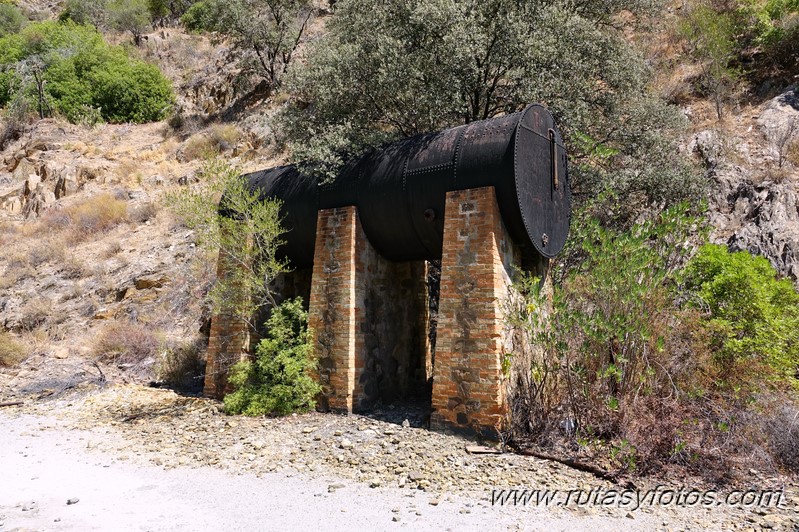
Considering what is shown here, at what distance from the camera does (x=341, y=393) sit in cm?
685

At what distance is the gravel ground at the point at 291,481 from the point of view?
3975mm

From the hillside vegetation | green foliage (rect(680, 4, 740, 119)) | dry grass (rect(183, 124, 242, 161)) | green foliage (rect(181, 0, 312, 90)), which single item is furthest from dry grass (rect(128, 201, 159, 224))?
green foliage (rect(680, 4, 740, 119))

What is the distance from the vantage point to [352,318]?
272 inches

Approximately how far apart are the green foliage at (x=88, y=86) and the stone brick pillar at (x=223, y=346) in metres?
22.7

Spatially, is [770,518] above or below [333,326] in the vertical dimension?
below

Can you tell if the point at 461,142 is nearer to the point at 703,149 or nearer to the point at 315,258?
the point at 315,258

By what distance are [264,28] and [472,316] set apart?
66.6ft

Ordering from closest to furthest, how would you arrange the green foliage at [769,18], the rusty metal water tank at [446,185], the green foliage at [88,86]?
the rusty metal water tank at [446,185], the green foliage at [769,18], the green foliage at [88,86]

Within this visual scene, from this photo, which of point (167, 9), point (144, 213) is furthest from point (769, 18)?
point (167, 9)

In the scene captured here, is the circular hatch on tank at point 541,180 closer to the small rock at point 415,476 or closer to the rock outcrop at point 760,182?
the small rock at point 415,476

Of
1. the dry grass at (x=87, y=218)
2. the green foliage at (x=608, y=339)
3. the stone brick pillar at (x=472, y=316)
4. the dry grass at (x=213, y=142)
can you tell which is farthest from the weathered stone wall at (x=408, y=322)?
the dry grass at (x=213, y=142)

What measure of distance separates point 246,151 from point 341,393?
586 inches

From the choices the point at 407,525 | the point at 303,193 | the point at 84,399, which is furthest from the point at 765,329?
the point at 84,399

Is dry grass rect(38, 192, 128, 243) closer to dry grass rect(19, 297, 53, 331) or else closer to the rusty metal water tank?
dry grass rect(19, 297, 53, 331)
